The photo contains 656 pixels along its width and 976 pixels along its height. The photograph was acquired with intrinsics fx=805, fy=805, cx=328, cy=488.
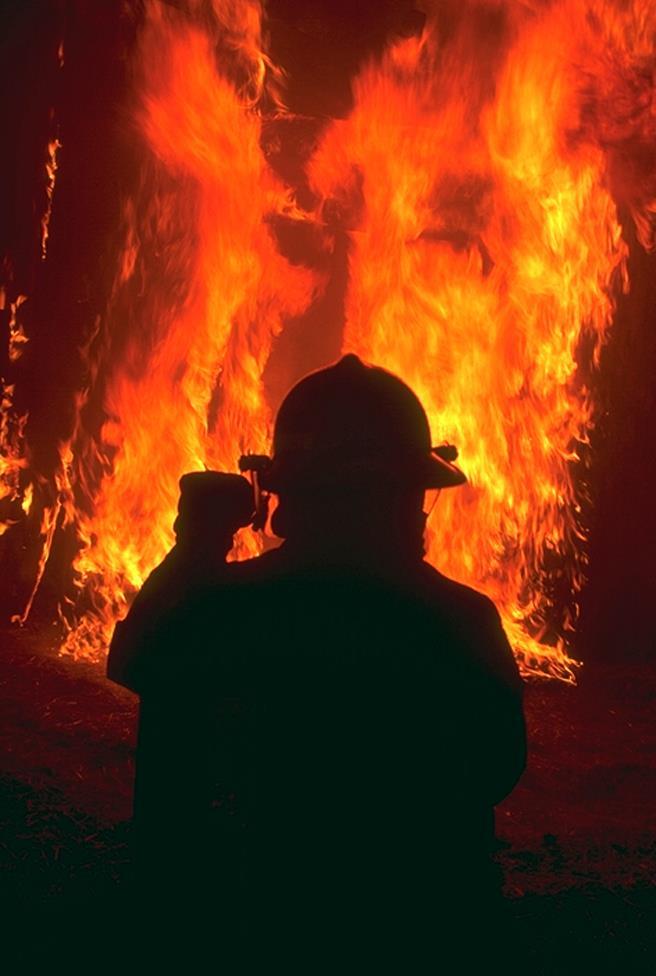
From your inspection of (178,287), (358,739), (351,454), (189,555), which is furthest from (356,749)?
(178,287)

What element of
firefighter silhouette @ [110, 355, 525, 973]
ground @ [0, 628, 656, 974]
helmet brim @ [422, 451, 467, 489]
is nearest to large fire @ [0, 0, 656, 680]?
ground @ [0, 628, 656, 974]

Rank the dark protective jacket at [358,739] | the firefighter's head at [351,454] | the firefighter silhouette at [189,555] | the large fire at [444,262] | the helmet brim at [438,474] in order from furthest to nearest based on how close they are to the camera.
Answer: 1. the large fire at [444,262]
2. the helmet brim at [438,474]
3. the firefighter silhouette at [189,555]
4. the firefighter's head at [351,454]
5. the dark protective jacket at [358,739]

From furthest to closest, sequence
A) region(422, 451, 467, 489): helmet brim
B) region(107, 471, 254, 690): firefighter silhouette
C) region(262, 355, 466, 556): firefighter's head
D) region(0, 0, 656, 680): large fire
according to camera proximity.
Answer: region(0, 0, 656, 680): large fire → region(422, 451, 467, 489): helmet brim → region(107, 471, 254, 690): firefighter silhouette → region(262, 355, 466, 556): firefighter's head

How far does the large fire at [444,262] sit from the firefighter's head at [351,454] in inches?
212

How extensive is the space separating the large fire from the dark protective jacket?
18.6 ft

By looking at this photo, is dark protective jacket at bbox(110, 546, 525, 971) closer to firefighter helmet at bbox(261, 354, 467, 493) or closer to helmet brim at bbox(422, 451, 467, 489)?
firefighter helmet at bbox(261, 354, 467, 493)

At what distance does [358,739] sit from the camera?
1.72 meters

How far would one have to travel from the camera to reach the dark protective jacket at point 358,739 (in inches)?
67.3

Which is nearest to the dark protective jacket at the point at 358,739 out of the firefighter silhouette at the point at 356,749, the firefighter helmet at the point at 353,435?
the firefighter silhouette at the point at 356,749

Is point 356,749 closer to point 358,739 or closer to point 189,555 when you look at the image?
point 358,739

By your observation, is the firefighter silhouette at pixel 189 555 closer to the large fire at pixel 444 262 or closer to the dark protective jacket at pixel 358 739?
the dark protective jacket at pixel 358 739

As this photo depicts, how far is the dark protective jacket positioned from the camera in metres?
1.71

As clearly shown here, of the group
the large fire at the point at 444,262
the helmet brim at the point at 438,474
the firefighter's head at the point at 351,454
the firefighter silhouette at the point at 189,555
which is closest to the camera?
the firefighter's head at the point at 351,454

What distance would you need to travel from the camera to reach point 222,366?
8.51 m
